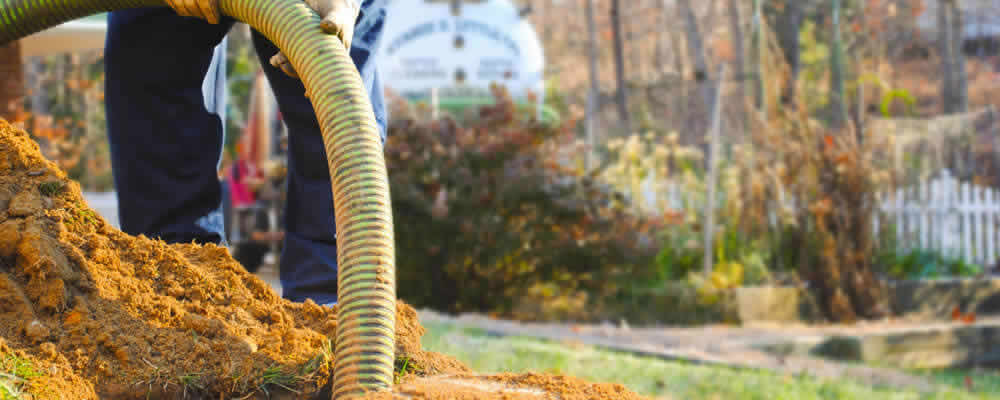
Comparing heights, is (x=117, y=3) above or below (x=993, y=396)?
above

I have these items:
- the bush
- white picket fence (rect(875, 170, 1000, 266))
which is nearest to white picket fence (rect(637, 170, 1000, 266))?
white picket fence (rect(875, 170, 1000, 266))

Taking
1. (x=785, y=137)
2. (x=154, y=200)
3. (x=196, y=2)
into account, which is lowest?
(x=785, y=137)

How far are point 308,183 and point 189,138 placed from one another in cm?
33

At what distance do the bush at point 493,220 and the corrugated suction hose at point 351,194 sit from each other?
5282 millimetres

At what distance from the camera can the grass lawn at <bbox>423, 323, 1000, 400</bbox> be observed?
3586mm

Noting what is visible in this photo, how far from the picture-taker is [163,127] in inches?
81.9

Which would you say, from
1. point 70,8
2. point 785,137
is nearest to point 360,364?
point 70,8

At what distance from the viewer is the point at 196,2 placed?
4.70ft

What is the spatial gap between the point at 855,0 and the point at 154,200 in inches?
627

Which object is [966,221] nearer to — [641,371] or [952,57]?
[641,371]

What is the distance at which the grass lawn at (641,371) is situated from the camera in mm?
3586

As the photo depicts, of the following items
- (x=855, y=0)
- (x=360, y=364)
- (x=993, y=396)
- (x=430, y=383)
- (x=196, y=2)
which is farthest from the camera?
(x=855, y=0)

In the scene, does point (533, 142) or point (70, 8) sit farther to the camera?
point (533, 142)

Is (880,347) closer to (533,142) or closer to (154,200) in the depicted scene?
(533,142)
